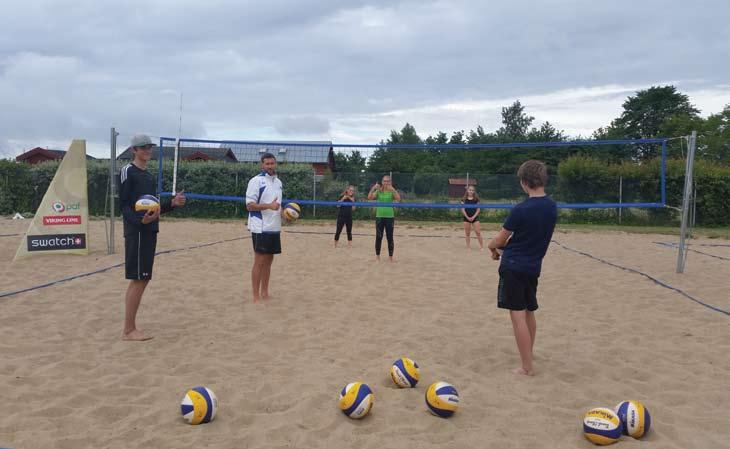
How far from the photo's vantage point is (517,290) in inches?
142

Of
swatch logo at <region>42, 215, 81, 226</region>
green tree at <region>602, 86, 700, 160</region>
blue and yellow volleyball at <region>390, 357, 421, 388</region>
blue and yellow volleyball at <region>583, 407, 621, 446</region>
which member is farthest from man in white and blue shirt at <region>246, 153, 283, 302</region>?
green tree at <region>602, 86, 700, 160</region>

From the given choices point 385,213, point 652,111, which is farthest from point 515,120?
point 385,213

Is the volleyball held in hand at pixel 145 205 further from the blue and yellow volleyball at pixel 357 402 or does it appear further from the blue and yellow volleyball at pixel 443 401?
the blue and yellow volleyball at pixel 443 401

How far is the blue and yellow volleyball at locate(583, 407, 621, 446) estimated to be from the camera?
8.69ft

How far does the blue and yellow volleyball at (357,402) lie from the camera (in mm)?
2900

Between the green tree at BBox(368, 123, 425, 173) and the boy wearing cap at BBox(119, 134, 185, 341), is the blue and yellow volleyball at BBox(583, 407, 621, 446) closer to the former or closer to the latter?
the boy wearing cap at BBox(119, 134, 185, 341)

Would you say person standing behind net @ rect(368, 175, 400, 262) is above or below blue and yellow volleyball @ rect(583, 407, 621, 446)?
above

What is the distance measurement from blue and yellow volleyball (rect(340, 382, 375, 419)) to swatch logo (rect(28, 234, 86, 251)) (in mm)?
7328

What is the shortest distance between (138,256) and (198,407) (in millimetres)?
1810

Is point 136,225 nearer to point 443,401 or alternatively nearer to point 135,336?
point 135,336

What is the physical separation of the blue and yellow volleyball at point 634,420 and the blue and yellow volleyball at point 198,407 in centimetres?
221

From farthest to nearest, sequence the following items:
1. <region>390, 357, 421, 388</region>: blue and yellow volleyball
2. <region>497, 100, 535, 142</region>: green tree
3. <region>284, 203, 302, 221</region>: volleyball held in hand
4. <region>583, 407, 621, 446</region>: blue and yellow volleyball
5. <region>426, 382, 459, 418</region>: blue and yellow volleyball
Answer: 1. <region>497, 100, 535, 142</region>: green tree
2. <region>284, 203, 302, 221</region>: volleyball held in hand
3. <region>390, 357, 421, 388</region>: blue and yellow volleyball
4. <region>426, 382, 459, 418</region>: blue and yellow volleyball
5. <region>583, 407, 621, 446</region>: blue and yellow volleyball

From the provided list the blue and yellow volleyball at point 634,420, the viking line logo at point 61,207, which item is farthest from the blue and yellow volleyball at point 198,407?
the viking line logo at point 61,207

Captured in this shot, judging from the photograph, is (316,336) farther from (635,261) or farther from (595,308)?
(635,261)
